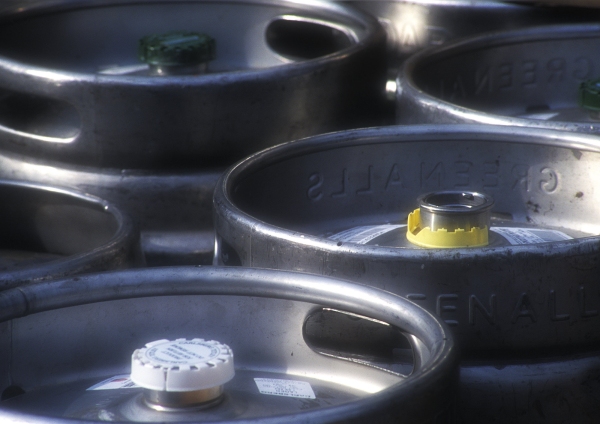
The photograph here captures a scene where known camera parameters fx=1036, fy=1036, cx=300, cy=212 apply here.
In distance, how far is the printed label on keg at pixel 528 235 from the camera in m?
1.12

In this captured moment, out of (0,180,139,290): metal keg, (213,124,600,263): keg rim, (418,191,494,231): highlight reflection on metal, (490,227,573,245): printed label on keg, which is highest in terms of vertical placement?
(213,124,600,263): keg rim

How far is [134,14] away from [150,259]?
0.64 meters

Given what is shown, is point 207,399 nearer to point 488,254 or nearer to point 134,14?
point 488,254

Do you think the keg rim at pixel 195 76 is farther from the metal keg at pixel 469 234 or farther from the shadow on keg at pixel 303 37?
the metal keg at pixel 469 234

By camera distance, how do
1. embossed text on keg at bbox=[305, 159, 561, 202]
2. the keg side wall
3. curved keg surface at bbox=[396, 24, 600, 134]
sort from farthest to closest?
1. curved keg surface at bbox=[396, 24, 600, 134]
2. embossed text on keg at bbox=[305, 159, 561, 202]
3. the keg side wall

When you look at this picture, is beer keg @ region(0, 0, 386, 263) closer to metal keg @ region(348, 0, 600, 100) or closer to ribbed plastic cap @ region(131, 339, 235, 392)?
metal keg @ region(348, 0, 600, 100)

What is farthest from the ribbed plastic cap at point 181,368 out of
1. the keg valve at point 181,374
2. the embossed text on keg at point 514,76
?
the embossed text on keg at point 514,76

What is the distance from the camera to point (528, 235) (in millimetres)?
1146

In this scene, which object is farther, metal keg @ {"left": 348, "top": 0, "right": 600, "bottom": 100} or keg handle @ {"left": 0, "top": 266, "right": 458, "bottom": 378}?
metal keg @ {"left": 348, "top": 0, "right": 600, "bottom": 100}

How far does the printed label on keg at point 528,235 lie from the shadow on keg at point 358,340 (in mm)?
279

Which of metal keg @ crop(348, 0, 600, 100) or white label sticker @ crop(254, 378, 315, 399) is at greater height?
metal keg @ crop(348, 0, 600, 100)

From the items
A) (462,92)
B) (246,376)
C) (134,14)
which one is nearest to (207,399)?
(246,376)

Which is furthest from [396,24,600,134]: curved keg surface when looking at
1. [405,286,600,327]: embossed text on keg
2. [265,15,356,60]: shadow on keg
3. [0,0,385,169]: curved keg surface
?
[405,286,600,327]: embossed text on keg

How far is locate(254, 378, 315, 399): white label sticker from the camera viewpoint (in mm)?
802
